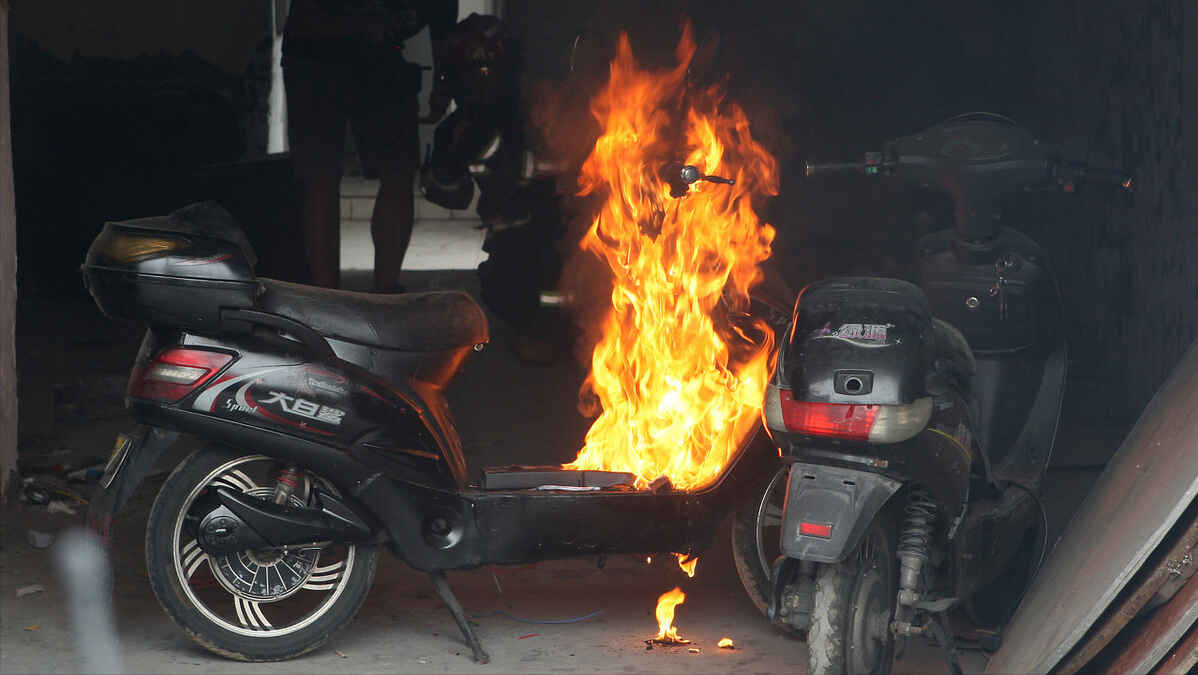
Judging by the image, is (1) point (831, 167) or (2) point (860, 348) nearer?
(2) point (860, 348)

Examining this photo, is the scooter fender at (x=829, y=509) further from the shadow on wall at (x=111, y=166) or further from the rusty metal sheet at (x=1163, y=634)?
the shadow on wall at (x=111, y=166)

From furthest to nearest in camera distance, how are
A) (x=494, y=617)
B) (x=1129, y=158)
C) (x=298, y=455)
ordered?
1. (x=1129, y=158)
2. (x=494, y=617)
3. (x=298, y=455)

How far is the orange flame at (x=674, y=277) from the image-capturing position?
4.16 meters

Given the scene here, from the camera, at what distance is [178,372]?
11.3 ft

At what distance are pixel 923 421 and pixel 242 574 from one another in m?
1.93

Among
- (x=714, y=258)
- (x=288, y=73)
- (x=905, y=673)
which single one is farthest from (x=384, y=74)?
(x=905, y=673)

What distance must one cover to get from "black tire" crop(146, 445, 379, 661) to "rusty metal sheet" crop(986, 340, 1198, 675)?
1.83 meters

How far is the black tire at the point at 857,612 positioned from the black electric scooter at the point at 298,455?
0.78 meters

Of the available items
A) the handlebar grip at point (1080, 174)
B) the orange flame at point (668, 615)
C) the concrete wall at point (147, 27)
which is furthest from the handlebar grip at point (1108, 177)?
the concrete wall at point (147, 27)

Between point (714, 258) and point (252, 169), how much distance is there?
6341 mm

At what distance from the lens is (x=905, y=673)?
3.64 meters

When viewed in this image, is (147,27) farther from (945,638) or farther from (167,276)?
(945,638)

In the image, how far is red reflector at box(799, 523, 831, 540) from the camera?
2.92 m

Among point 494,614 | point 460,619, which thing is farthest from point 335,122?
point 460,619
